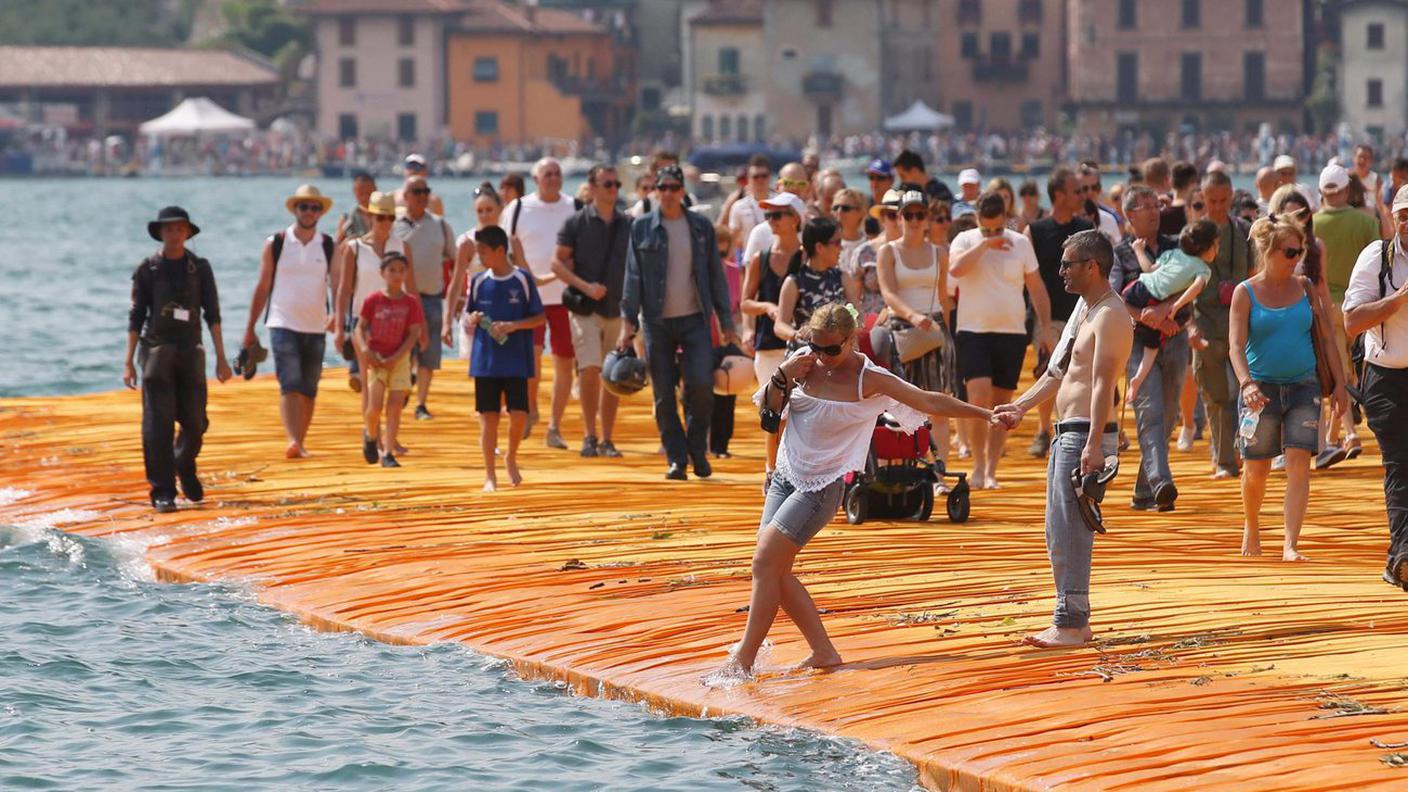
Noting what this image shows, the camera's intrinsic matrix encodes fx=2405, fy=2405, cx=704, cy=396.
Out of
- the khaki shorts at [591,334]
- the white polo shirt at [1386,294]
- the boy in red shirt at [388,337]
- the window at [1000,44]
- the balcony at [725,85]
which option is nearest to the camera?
the white polo shirt at [1386,294]

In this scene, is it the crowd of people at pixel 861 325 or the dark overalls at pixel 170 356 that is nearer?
the crowd of people at pixel 861 325

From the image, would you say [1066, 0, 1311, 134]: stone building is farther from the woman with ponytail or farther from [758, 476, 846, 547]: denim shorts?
[758, 476, 846, 547]: denim shorts

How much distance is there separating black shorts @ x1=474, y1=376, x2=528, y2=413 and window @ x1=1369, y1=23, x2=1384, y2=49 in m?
97.6

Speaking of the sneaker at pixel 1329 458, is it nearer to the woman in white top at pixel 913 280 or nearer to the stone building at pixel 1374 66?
the woman in white top at pixel 913 280

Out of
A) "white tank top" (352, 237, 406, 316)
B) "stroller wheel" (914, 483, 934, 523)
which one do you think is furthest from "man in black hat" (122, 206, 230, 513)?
"stroller wheel" (914, 483, 934, 523)

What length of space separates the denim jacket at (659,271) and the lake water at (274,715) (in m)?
2.83

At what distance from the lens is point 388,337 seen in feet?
43.7

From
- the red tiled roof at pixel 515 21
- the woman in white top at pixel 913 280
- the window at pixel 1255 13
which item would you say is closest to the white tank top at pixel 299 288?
the woman in white top at pixel 913 280

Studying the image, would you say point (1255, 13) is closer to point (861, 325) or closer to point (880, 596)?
point (880, 596)

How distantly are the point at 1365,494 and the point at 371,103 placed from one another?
345ft

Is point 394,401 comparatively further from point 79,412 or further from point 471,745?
point 471,745

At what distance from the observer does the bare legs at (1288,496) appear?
32.0 feet

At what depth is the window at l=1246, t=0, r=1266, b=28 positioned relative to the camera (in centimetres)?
10494

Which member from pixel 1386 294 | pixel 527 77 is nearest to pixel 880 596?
pixel 1386 294
